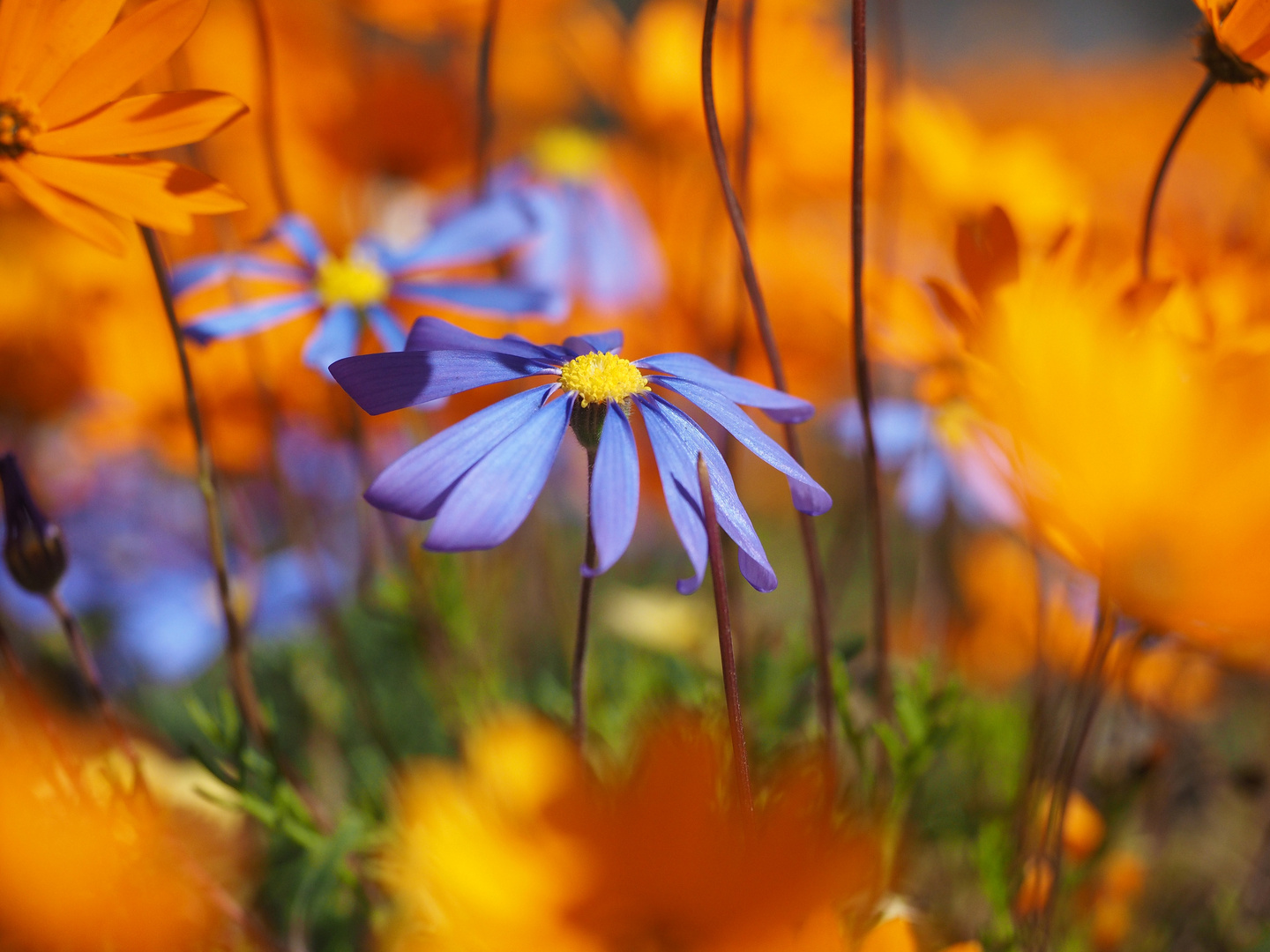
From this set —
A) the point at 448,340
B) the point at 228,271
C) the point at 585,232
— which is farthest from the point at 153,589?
the point at 448,340

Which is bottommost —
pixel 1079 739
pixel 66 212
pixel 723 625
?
pixel 1079 739

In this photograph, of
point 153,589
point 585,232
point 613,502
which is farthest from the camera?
point 585,232

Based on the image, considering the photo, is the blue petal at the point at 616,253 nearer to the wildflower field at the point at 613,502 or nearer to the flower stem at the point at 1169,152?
the wildflower field at the point at 613,502

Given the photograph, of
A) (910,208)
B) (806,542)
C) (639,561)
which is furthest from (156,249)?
(910,208)

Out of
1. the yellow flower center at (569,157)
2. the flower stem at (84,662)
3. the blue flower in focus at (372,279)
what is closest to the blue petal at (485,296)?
the blue flower in focus at (372,279)

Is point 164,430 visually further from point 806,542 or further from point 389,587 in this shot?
point 806,542

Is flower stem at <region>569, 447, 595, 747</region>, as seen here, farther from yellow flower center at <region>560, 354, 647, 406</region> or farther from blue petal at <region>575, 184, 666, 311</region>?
blue petal at <region>575, 184, 666, 311</region>

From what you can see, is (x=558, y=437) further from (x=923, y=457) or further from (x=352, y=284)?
(x=923, y=457)
